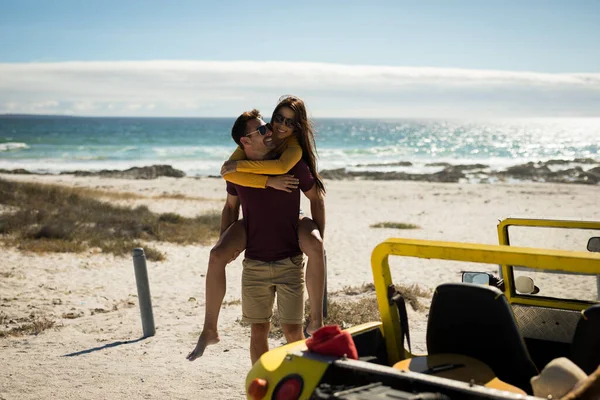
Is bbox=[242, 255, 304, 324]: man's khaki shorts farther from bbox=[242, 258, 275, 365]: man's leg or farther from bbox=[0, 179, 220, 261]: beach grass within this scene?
bbox=[0, 179, 220, 261]: beach grass

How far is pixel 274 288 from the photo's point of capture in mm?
4656

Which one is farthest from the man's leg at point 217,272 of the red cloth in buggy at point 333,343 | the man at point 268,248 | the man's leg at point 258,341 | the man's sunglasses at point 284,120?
the red cloth in buggy at point 333,343

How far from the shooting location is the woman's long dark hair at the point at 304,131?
177 inches

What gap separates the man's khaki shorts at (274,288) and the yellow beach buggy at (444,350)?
1.21 m

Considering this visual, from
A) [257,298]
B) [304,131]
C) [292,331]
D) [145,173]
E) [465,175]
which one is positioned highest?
[304,131]

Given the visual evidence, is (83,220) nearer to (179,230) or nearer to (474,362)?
(179,230)

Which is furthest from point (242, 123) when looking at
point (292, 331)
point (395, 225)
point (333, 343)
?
point (395, 225)

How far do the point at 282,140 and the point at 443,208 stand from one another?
Result: 58.5 ft

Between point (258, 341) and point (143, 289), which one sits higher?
point (258, 341)

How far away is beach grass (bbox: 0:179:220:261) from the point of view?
13.1m

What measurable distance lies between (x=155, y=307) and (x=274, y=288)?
5034 mm

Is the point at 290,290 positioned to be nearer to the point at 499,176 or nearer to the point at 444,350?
the point at 444,350

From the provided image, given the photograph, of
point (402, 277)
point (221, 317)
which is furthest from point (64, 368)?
point (402, 277)

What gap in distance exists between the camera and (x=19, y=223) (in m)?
14.7
